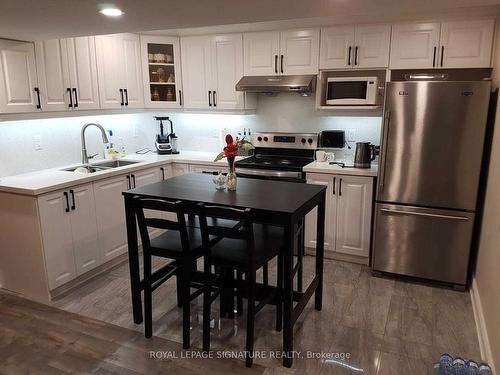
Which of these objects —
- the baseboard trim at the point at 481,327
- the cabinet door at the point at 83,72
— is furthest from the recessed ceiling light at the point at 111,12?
the baseboard trim at the point at 481,327

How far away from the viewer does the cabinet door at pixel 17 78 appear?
3053mm

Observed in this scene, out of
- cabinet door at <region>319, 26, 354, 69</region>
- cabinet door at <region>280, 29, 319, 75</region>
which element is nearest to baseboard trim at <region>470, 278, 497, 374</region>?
cabinet door at <region>319, 26, 354, 69</region>

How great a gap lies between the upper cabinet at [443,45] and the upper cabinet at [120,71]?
2660 millimetres

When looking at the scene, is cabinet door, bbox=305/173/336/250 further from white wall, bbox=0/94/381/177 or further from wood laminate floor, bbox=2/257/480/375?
white wall, bbox=0/94/381/177

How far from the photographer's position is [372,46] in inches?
142

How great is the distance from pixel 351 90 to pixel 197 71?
69.2 inches

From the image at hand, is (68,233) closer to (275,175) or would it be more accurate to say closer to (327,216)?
(275,175)

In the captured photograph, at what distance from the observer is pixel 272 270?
12.0ft

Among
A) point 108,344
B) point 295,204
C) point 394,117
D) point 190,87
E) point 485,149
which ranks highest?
point 190,87

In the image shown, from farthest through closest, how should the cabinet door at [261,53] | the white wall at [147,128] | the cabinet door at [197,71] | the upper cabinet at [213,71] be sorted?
1. the cabinet door at [197,71]
2. the upper cabinet at [213,71]
3. the cabinet door at [261,53]
4. the white wall at [147,128]

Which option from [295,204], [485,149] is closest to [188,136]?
[295,204]

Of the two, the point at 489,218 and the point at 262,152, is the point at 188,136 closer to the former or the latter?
the point at 262,152

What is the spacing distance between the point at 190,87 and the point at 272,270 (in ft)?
7.56

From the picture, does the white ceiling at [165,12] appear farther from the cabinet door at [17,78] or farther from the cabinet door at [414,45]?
the cabinet door at [414,45]
